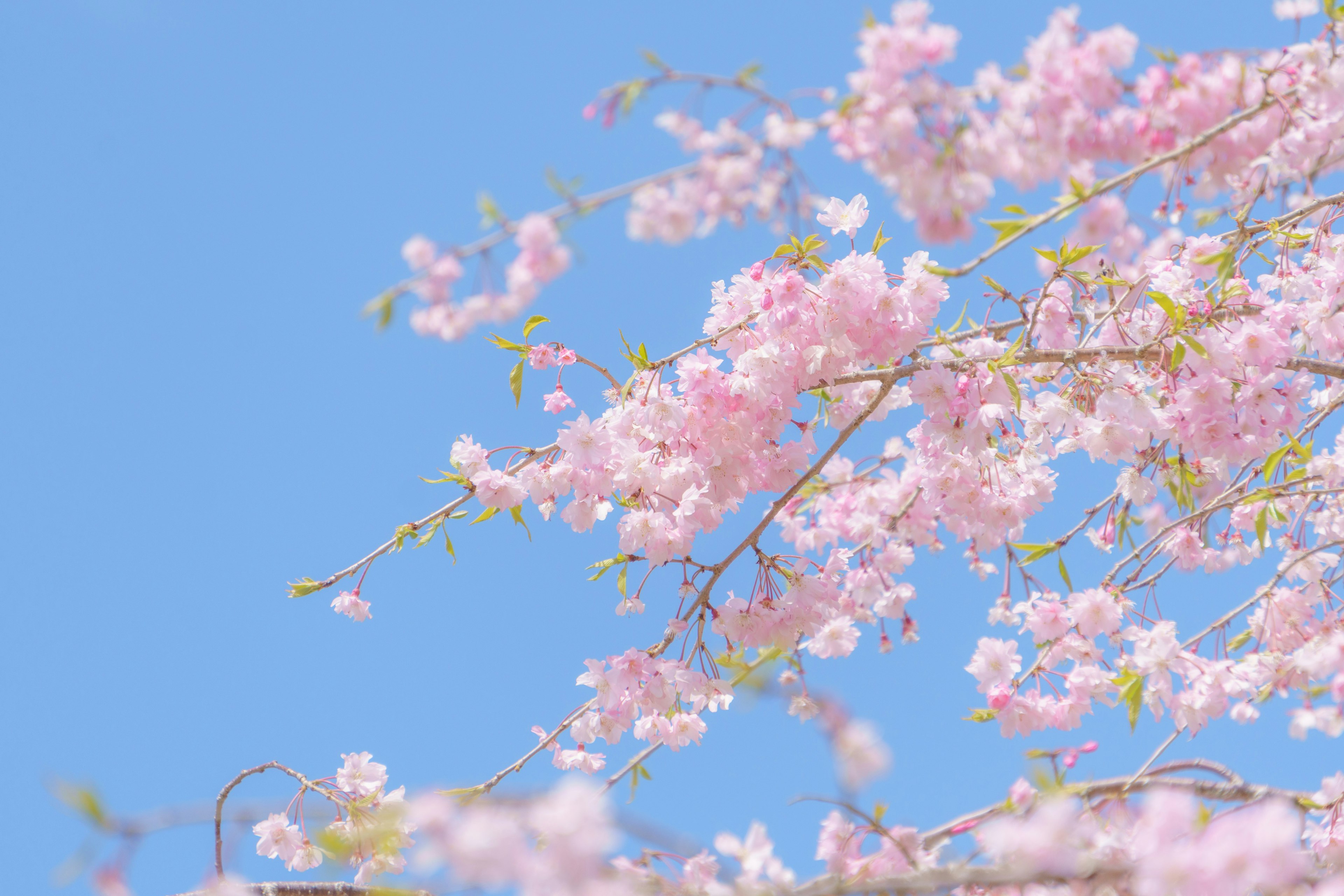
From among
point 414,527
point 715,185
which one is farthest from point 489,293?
point 414,527

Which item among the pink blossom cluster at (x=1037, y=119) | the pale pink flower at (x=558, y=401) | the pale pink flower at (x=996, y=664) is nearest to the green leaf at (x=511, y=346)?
the pale pink flower at (x=558, y=401)

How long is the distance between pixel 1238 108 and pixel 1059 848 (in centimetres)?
551

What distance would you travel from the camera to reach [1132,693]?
2.61 metres

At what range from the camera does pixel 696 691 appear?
2.68 meters

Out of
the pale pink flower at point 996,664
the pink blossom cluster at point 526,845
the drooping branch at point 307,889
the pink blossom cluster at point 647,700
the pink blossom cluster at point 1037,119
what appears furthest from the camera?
the pink blossom cluster at point 1037,119

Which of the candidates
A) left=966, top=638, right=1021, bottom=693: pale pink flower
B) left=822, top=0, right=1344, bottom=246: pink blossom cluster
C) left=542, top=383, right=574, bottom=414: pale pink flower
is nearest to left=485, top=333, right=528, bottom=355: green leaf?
left=542, top=383, right=574, bottom=414: pale pink flower

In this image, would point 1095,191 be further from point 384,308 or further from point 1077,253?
point 384,308

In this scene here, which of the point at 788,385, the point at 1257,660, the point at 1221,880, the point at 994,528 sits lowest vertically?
the point at 1221,880

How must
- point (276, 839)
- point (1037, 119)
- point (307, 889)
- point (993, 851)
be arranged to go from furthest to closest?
point (1037, 119), point (276, 839), point (307, 889), point (993, 851)

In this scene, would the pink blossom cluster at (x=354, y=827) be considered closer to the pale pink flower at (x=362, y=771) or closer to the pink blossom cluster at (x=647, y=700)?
the pale pink flower at (x=362, y=771)

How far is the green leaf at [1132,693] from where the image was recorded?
2602mm

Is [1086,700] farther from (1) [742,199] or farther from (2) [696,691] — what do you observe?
(1) [742,199]

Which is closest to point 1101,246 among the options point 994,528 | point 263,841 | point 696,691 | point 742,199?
point 994,528

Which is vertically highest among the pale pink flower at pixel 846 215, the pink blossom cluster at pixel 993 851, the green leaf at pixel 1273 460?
the pale pink flower at pixel 846 215
